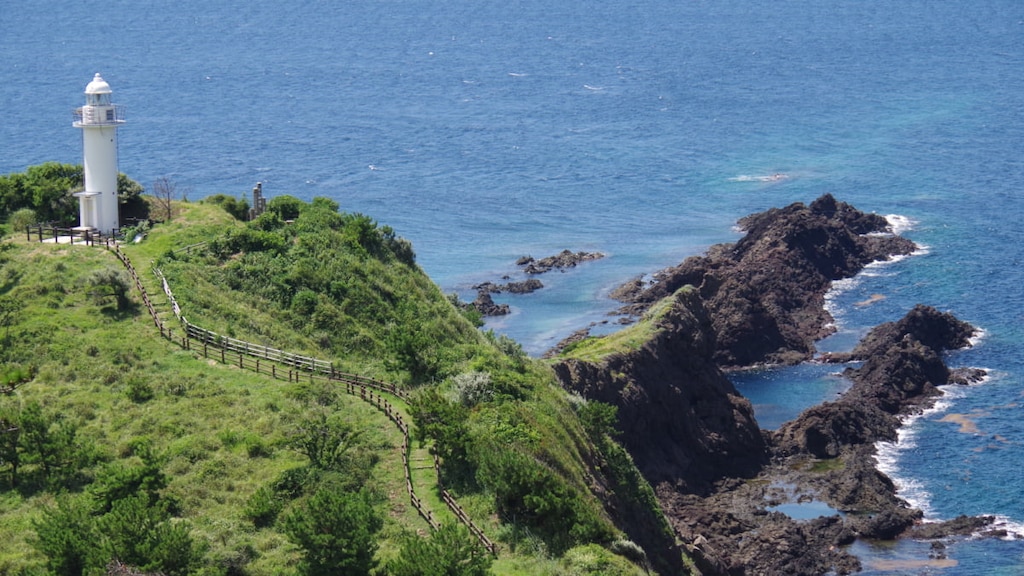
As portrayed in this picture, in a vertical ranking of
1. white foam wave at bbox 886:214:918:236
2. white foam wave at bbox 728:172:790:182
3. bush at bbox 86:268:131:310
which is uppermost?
bush at bbox 86:268:131:310

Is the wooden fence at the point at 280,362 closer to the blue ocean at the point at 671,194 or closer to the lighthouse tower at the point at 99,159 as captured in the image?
the lighthouse tower at the point at 99,159

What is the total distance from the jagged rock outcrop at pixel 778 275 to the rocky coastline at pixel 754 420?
17 cm

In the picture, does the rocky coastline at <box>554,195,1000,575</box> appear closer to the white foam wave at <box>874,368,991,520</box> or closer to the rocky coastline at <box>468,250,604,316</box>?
the white foam wave at <box>874,368,991,520</box>

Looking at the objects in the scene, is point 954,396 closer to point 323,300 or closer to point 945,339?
point 945,339

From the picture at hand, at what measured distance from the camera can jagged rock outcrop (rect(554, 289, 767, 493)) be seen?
277ft

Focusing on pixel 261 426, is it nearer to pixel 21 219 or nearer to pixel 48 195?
pixel 21 219

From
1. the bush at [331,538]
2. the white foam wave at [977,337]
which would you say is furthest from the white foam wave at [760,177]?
the bush at [331,538]

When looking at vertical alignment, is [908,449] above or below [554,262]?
below

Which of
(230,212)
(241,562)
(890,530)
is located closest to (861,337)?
(890,530)

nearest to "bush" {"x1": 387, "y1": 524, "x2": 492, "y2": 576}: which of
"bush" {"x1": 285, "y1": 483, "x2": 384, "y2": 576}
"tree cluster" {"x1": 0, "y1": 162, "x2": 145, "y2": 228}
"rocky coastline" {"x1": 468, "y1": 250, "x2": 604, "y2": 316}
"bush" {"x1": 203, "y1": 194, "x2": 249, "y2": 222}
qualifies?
"bush" {"x1": 285, "y1": 483, "x2": 384, "y2": 576}

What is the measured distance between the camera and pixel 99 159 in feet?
249

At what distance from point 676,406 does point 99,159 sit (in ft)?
122

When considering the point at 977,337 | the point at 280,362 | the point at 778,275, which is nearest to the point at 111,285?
the point at 280,362

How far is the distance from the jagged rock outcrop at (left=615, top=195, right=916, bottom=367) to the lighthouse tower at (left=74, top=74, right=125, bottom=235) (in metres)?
48.6
